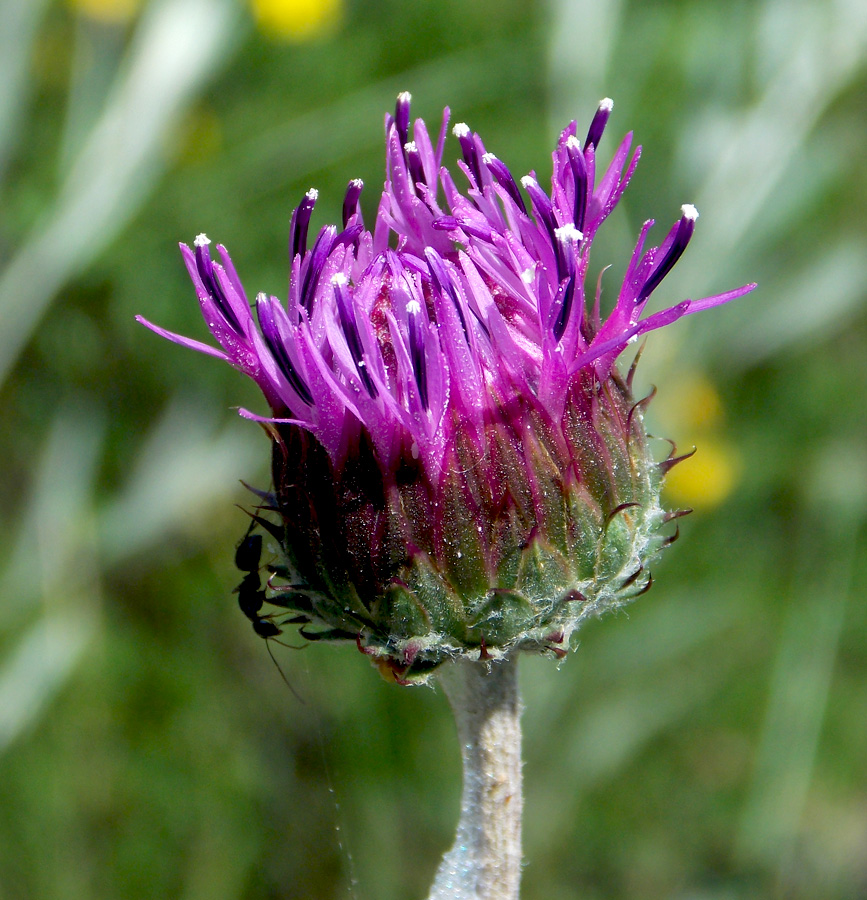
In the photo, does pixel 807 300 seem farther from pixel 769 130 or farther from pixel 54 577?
pixel 54 577

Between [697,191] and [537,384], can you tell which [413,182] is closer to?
[537,384]

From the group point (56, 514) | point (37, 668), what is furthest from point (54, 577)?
point (37, 668)

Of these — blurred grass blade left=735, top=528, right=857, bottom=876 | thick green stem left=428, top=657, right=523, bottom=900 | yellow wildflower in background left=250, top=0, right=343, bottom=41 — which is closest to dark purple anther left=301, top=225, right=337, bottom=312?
thick green stem left=428, top=657, right=523, bottom=900

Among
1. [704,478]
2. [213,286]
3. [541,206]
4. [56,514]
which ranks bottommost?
[704,478]

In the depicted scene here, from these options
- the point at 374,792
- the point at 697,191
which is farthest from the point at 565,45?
the point at 374,792

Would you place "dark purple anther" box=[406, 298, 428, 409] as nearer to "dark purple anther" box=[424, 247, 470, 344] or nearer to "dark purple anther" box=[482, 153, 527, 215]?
"dark purple anther" box=[424, 247, 470, 344]

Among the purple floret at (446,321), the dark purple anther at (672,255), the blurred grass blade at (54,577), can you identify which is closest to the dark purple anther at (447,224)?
the purple floret at (446,321)

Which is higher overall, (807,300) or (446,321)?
(446,321)
